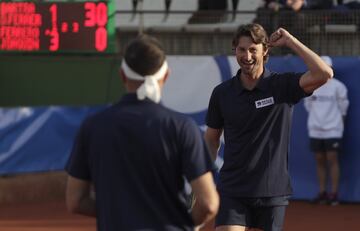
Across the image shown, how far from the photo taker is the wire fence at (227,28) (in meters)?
13.9

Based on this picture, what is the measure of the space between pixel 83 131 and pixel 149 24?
12.8 meters

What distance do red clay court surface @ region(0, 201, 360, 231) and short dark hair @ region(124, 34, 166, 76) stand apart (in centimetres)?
694

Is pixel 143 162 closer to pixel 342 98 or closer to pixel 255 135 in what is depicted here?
pixel 255 135

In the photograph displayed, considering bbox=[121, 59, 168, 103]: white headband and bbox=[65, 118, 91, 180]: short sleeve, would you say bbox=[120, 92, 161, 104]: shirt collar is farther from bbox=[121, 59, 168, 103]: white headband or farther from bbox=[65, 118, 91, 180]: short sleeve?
bbox=[65, 118, 91, 180]: short sleeve

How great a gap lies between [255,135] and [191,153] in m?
2.15

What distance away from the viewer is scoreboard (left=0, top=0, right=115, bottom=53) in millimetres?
13461

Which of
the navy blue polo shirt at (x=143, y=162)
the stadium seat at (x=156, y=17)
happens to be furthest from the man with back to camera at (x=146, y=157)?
the stadium seat at (x=156, y=17)

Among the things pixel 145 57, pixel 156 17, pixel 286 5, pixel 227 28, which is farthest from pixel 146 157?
pixel 156 17

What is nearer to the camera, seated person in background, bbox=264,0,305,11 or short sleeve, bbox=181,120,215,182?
short sleeve, bbox=181,120,215,182

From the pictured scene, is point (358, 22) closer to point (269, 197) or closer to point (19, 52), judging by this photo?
point (19, 52)

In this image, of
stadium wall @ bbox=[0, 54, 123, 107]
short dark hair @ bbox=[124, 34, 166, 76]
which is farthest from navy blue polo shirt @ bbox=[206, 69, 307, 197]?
stadium wall @ bbox=[0, 54, 123, 107]

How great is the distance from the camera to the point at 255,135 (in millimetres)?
5863

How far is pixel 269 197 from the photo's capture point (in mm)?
5926

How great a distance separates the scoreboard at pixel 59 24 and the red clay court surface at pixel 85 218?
262 centimetres
